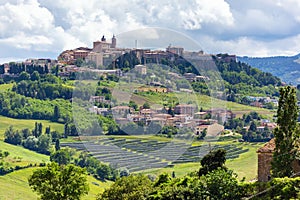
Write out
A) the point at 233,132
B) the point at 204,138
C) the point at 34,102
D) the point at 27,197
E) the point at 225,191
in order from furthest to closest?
1. the point at 34,102
2. the point at 233,132
3. the point at 204,138
4. the point at 27,197
5. the point at 225,191

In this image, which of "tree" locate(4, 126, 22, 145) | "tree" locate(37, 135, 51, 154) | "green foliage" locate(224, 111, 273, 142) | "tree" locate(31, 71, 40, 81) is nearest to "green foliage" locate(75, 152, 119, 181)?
"tree" locate(37, 135, 51, 154)

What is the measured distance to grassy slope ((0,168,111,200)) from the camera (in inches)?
2210

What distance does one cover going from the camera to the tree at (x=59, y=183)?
23984 millimetres

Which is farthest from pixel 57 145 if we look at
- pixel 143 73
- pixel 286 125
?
pixel 286 125

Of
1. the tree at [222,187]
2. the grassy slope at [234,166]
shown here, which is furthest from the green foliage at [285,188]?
the grassy slope at [234,166]

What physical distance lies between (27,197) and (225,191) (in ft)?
138

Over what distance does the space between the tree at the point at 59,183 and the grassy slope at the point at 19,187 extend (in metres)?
27.9

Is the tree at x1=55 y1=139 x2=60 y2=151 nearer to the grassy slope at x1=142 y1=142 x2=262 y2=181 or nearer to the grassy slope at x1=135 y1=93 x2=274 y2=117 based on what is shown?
the grassy slope at x1=135 y1=93 x2=274 y2=117

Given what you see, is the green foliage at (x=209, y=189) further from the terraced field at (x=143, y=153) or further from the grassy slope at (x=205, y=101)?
the grassy slope at (x=205, y=101)

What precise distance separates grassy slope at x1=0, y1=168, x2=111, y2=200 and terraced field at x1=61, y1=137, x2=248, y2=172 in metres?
4.17

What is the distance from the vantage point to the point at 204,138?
78438 mm

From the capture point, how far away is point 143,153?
67.9m

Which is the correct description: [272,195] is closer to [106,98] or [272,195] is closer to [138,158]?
[138,158]

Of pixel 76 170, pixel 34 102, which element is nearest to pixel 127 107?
pixel 34 102
